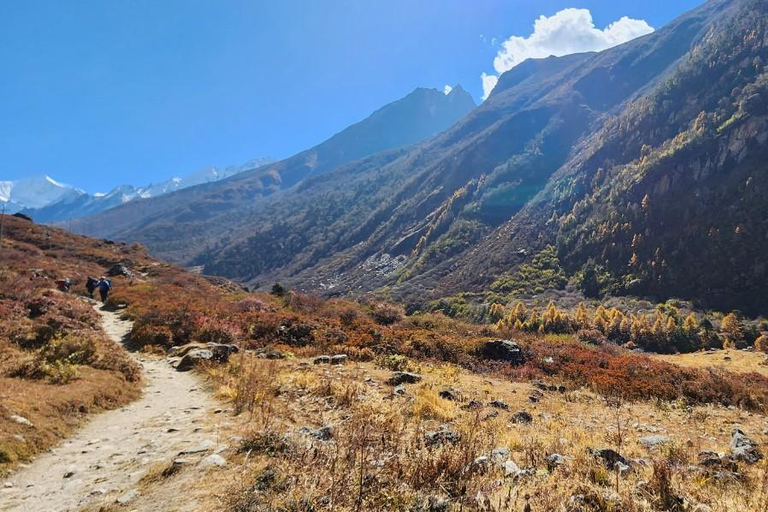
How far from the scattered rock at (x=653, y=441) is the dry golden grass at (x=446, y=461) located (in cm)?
17

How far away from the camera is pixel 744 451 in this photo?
6.74m

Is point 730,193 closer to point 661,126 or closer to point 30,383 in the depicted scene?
point 661,126

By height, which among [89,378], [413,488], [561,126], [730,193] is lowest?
[730,193]

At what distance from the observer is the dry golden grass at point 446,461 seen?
13.6 feet

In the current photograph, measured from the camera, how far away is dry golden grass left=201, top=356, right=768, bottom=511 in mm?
4152

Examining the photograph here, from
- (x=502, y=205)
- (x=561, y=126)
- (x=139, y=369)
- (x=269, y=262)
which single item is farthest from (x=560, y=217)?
(x=269, y=262)

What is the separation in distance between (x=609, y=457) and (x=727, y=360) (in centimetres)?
3209

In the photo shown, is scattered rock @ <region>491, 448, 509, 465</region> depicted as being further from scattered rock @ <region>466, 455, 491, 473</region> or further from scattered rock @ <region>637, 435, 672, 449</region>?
scattered rock @ <region>637, 435, 672, 449</region>

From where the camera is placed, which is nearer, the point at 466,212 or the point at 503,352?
the point at 503,352

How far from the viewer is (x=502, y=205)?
140000 millimetres

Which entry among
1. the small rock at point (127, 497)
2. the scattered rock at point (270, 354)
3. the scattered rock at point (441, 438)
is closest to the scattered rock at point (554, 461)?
the scattered rock at point (441, 438)

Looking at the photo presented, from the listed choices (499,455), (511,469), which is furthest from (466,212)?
(511,469)

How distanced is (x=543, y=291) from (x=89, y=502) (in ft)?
275

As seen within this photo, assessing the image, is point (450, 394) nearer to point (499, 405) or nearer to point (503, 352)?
point (499, 405)
